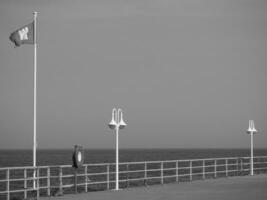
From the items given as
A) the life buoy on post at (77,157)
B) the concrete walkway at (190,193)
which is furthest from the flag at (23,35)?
the concrete walkway at (190,193)

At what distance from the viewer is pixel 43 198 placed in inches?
870

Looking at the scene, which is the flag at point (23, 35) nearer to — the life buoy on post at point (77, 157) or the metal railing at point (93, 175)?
the life buoy on post at point (77, 157)

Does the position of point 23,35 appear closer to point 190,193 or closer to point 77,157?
point 77,157

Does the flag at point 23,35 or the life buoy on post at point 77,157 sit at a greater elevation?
the flag at point 23,35

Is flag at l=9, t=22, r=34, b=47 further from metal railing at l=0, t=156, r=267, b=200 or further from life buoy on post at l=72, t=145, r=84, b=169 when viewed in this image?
metal railing at l=0, t=156, r=267, b=200

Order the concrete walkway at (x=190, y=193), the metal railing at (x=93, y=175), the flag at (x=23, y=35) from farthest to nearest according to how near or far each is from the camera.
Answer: the flag at (x=23, y=35)
the metal railing at (x=93, y=175)
the concrete walkway at (x=190, y=193)

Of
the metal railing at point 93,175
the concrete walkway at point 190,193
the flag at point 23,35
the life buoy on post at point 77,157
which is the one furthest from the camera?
the flag at point 23,35

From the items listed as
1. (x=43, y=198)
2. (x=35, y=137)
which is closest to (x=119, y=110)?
(x=35, y=137)

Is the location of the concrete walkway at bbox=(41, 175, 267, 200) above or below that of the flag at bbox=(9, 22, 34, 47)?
below

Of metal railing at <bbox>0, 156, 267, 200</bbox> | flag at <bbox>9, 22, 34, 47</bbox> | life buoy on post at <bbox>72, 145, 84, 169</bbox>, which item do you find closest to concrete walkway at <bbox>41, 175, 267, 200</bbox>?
metal railing at <bbox>0, 156, 267, 200</bbox>

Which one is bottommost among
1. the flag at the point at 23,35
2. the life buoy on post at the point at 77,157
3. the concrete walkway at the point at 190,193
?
the concrete walkway at the point at 190,193

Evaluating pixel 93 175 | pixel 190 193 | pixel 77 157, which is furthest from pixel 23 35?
pixel 93 175

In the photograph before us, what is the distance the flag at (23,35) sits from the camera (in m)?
25.9

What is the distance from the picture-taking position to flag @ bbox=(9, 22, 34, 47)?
84.8ft
